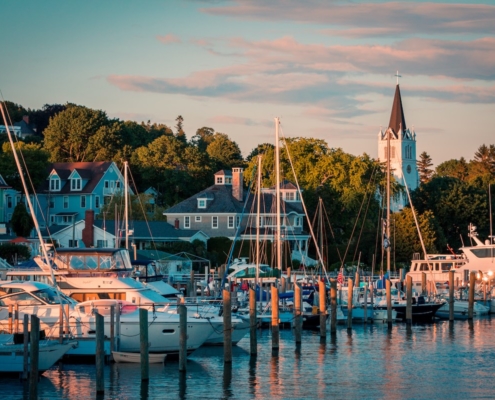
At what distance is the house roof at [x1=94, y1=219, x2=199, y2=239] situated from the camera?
99062 millimetres

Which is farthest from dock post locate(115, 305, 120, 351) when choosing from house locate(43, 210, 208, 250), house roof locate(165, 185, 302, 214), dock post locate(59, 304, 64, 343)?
house roof locate(165, 185, 302, 214)

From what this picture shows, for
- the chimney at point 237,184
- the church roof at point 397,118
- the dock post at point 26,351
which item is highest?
the church roof at point 397,118

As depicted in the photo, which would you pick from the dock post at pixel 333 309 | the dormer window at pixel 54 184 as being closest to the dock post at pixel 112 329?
the dock post at pixel 333 309

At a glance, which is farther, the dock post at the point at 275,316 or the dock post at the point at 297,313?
the dock post at the point at 297,313

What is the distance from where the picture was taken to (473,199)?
117062 mm

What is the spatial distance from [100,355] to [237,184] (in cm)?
7626

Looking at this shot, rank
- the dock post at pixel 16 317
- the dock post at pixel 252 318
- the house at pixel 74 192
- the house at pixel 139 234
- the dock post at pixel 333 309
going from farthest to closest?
the house at pixel 74 192, the house at pixel 139 234, the dock post at pixel 333 309, the dock post at pixel 252 318, the dock post at pixel 16 317

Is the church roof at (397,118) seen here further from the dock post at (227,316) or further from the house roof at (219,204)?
the dock post at (227,316)

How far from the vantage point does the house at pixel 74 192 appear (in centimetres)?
11778

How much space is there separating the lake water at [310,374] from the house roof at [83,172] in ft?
232

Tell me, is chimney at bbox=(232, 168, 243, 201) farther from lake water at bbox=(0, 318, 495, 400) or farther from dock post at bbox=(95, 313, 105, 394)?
dock post at bbox=(95, 313, 105, 394)

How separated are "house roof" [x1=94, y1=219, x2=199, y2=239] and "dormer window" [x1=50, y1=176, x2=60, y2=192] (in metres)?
→ 16.5

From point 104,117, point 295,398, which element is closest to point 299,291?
point 295,398

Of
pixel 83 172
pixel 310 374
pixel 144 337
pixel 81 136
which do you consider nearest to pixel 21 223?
pixel 83 172
